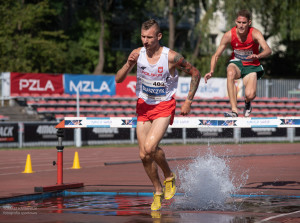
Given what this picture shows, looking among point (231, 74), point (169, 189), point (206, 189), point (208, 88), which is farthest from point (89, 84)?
point (169, 189)

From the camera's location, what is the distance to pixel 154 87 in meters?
8.56

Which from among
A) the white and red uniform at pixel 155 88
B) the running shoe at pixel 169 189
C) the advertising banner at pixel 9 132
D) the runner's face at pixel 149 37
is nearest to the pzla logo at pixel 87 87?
the advertising banner at pixel 9 132

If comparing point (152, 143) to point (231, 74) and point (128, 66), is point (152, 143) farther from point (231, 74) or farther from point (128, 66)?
point (231, 74)

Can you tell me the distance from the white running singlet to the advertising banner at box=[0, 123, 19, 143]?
18.4m

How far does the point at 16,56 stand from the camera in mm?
39938

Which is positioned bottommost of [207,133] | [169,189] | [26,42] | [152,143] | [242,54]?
[207,133]

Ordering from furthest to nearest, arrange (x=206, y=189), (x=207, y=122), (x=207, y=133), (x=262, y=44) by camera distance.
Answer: (x=207, y=133)
(x=262, y=44)
(x=206, y=189)
(x=207, y=122)

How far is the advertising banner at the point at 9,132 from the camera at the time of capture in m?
26.3

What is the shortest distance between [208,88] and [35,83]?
33.6 ft

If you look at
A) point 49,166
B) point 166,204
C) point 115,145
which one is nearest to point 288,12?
point 115,145

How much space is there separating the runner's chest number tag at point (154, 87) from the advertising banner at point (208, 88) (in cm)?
2748

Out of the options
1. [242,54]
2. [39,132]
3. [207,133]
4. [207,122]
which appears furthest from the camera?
[207,133]

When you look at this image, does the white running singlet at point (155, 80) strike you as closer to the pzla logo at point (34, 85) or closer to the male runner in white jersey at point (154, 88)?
the male runner in white jersey at point (154, 88)

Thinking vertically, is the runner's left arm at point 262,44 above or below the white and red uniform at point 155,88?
above
